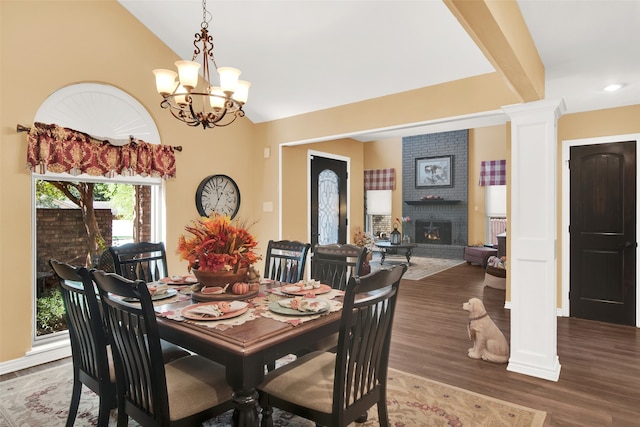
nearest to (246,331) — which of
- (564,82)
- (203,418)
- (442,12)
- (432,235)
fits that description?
(203,418)

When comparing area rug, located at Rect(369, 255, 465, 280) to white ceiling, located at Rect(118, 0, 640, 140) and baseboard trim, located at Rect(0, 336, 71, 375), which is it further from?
baseboard trim, located at Rect(0, 336, 71, 375)

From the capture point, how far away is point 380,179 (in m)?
10.5

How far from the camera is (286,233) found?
5.21 meters

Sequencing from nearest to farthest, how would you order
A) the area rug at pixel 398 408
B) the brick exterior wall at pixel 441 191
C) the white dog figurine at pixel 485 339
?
the area rug at pixel 398 408, the white dog figurine at pixel 485 339, the brick exterior wall at pixel 441 191

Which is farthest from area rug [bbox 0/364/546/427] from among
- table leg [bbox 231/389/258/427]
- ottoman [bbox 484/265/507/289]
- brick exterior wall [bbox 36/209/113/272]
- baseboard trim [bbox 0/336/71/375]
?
ottoman [bbox 484/265/507/289]

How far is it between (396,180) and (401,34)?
23.4ft

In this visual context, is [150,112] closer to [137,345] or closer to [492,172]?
[137,345]

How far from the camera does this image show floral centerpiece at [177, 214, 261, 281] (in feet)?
7.11

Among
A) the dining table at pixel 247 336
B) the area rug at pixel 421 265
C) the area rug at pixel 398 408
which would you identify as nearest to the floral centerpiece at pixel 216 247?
the dining table at pixel 247 336

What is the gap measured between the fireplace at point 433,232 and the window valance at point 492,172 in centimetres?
134

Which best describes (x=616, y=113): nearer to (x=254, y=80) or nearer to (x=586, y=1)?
(x=586, y=1)

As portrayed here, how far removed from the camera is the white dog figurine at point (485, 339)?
3156 mm

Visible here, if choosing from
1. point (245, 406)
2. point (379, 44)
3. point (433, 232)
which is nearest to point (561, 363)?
point (245, 406)

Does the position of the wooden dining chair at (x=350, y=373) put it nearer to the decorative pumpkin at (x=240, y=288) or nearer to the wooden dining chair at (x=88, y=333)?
the decorative pumpkin at (x=240, y=288)
